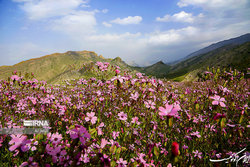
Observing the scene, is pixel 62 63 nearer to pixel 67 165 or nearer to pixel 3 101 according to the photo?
pixel 3 101

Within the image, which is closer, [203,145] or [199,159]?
[199,159]

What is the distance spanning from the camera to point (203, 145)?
2648mm

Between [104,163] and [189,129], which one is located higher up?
[104,163]

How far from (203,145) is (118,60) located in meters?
40.3

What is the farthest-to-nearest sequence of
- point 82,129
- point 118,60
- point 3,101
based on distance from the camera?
point 118,60, point 3,101, point 82,129

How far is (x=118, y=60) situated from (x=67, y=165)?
41.2 metres

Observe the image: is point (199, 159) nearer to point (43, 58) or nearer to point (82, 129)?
point (82, 129)

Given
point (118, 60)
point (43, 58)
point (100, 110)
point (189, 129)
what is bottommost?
point (189, 129)

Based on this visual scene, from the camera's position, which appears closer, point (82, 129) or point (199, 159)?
point (82, 129)

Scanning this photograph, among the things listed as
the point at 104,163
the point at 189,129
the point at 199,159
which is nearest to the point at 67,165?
the point at 104,163

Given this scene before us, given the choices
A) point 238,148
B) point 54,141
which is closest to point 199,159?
point 238,148

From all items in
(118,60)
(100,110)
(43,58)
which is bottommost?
(100,110)

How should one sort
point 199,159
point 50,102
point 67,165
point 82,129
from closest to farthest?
1. point 82,129
2. point 67,165
3. point 199,159
4. point 50,102

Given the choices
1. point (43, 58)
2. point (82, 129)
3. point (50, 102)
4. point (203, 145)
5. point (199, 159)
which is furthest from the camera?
point (43, 58)
